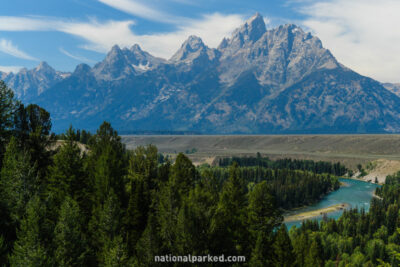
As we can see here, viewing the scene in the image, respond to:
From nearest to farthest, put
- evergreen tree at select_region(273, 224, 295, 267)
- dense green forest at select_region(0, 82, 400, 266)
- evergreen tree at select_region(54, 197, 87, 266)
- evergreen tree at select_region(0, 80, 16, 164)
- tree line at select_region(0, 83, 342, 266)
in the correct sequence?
evergreen tree at select_region(54, 197, 87, 266) → tree line at select_region(0, 83, 342, 266) → dense green forest at select_region(0, 82, 400, 266) → evergreen tree at select_region(273, 224, 295, 267) → evergreen tree at select_region(0, 80, 16, 164)

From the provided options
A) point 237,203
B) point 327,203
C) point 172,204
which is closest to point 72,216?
point 172,204

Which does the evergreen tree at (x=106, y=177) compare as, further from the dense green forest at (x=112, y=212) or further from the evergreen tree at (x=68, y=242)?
the evergreen tree at (x=68, y=242)

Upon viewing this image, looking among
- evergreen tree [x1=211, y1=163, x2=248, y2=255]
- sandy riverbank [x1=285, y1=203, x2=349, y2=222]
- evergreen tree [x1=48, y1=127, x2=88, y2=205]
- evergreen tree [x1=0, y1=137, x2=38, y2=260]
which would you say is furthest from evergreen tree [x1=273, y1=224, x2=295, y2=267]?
sandy riverbank [x1=285, y1=203, x2=349, y2=222]

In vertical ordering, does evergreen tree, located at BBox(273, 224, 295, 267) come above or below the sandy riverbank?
above

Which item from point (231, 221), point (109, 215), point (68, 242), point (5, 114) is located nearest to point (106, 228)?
point (109, 215)

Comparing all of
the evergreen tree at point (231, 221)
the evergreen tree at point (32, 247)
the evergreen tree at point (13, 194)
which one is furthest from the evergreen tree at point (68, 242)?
the evergreen tree at point (231, 221)

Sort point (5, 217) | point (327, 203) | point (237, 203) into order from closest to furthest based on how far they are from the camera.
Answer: point (5, 217), point (237, 203), point (327, 203)

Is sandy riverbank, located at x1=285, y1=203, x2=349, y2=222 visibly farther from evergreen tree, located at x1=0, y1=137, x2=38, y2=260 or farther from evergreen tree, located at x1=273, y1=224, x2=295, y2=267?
evergreen tree, located at x1=0, y1=137, x2=38, y2=260

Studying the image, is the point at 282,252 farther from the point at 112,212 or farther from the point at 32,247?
the point at 32,247

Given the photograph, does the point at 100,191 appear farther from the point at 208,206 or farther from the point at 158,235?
the point at 208,206

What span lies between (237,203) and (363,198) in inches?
6762

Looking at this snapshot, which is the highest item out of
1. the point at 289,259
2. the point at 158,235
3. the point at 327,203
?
the point at 158,235

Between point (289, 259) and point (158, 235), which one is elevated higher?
point (158, 235)

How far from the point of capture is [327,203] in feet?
615
